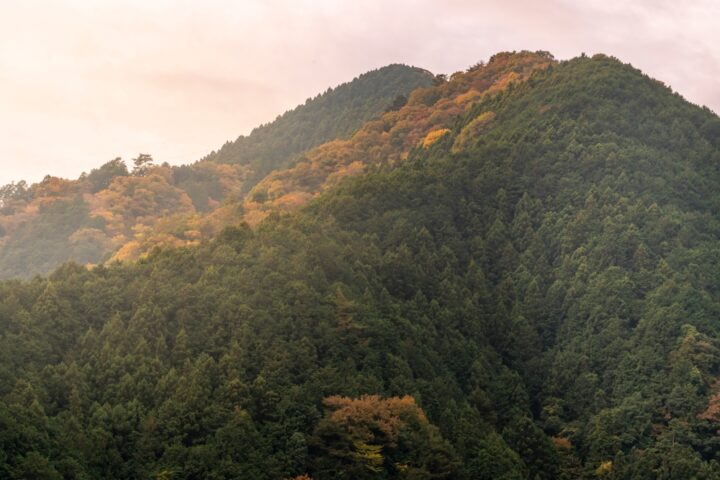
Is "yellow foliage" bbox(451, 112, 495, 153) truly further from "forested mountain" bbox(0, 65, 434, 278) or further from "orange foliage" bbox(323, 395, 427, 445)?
"orange foliage" bbox(323, 395, 427, 445)

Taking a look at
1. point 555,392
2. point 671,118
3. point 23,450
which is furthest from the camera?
point 671,118

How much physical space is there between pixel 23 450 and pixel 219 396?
522 inches

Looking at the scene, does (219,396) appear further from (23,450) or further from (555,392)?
(555,392)

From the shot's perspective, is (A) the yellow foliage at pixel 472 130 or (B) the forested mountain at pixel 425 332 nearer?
(B) the forested mountain at pixel 425 332

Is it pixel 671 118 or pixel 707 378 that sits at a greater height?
pixel 671 118

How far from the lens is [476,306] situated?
82875 millimetres

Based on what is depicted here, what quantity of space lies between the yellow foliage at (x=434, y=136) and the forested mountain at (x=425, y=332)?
1665cm

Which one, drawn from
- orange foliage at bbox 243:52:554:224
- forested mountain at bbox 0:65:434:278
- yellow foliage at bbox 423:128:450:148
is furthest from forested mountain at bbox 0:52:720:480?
forested mountain at bbox 0:65:434:278

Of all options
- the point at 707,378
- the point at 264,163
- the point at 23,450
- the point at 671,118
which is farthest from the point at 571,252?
the point at 264,163

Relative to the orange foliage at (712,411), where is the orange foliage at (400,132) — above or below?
above

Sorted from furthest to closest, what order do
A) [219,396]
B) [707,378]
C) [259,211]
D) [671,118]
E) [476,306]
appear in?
[259,211] < [671,118] < [476,306] < [707,378] < [219,396]

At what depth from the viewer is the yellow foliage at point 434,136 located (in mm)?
123000

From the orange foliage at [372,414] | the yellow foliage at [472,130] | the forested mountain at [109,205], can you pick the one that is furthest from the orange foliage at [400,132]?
the orange foliage at [372,414]

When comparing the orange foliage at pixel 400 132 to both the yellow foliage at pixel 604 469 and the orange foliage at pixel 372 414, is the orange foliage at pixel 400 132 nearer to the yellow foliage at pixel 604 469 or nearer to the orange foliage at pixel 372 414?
the orange foliage at pixel 372 414
